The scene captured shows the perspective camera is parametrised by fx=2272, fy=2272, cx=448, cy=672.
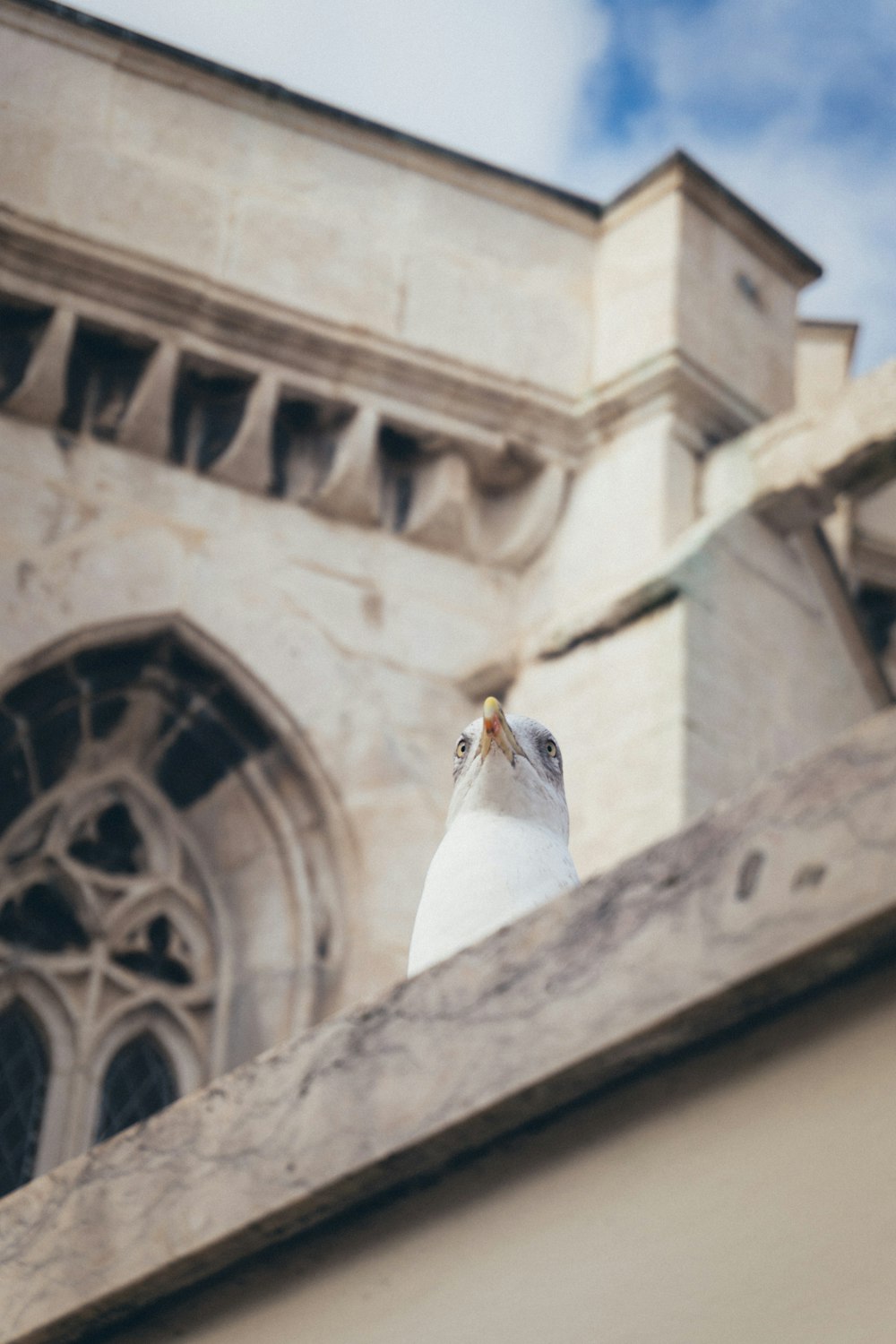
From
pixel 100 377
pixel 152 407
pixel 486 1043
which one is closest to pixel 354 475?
pixel 152 407

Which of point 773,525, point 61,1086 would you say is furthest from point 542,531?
point 61,1086

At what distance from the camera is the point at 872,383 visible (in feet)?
22.8

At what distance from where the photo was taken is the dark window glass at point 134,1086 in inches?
259

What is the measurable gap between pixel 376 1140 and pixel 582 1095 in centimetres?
24

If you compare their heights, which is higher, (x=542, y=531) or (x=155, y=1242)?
(x=542, y=531)

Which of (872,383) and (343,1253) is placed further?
(872,383)

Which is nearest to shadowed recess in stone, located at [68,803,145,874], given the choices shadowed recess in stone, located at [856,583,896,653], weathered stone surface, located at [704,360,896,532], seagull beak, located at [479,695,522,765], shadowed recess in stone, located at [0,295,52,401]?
shadowed recess in stone, located at [0,295,52,401]

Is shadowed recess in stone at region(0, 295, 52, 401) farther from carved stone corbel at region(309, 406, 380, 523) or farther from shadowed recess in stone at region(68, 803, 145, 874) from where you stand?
shadowed recess in stone at region(68, 803, 145, 874)

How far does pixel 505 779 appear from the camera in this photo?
333 cm

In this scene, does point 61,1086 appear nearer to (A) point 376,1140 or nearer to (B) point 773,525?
(B) point 773,525

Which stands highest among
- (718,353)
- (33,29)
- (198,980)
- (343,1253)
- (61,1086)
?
(33,29)

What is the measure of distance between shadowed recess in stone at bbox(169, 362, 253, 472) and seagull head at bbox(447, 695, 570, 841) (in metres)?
4.03

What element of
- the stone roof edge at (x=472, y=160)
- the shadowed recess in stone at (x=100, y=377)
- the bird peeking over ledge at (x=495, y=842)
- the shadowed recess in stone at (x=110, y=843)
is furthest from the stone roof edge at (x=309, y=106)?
the bird peeking over ledge at (x=495, y=842)

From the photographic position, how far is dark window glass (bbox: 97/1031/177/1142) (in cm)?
659
